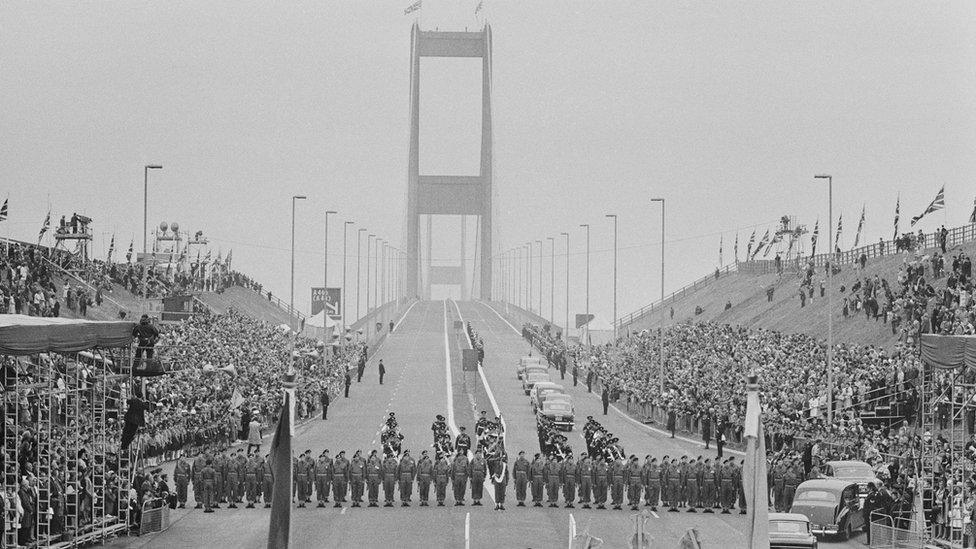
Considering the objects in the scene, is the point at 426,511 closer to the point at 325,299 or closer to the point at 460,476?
the point at 460,476

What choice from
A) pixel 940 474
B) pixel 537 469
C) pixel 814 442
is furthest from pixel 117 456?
pixel 814 442

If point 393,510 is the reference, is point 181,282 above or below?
above

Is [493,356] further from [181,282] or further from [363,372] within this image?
[181,282]

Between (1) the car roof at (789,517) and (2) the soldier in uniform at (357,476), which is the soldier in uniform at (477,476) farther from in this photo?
(1) the car roof at (789,517)

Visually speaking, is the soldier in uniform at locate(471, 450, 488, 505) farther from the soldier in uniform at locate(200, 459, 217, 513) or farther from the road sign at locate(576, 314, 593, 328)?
the road sign at locate(576, 314, 593, 328)

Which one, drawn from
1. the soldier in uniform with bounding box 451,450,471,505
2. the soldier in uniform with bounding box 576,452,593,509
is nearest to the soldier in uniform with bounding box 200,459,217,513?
the soldier in uniform with bounding box 451,450,471,505

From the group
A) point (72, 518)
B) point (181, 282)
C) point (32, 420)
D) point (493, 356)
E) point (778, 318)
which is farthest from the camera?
point (493, 356)

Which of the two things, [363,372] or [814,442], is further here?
[363,372]
